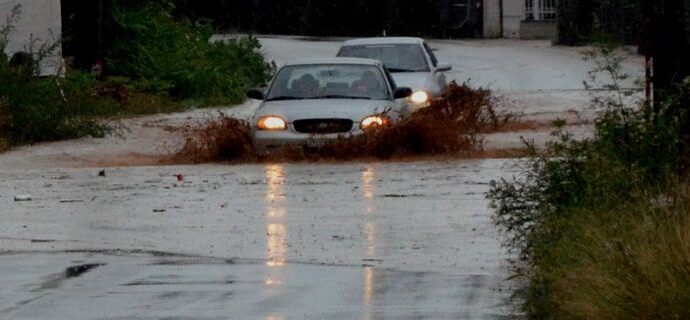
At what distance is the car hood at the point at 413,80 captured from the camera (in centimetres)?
2700

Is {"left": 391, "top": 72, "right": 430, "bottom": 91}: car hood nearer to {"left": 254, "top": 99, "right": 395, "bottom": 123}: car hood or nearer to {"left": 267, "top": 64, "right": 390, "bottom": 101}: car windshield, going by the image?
{"left": 267, "top": 64, "right": 390, "bottom": 101}: car windshield

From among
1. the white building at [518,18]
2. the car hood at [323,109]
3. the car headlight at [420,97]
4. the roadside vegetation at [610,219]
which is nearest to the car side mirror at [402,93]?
the car hood at [323,109]

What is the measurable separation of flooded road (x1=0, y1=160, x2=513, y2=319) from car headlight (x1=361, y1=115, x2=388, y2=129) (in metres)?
0.75

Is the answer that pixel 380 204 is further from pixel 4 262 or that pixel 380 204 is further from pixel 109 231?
pixel 4 262

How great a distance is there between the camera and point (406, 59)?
94.1 ft

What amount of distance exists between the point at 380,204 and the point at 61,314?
6.66m

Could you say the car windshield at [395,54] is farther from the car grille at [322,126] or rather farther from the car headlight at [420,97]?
the car grille at [322,126]

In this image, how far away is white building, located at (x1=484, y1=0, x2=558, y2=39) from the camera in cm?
6875

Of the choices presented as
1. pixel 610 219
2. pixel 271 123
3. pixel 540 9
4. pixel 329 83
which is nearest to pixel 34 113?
pixel 329 83

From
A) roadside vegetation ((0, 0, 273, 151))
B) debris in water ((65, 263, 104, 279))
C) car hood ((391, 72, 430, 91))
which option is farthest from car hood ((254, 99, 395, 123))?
debris in water ((65, 263, 104, 279))

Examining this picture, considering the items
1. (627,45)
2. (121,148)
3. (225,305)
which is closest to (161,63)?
(121,148)

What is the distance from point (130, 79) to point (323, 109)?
1748 centimetres

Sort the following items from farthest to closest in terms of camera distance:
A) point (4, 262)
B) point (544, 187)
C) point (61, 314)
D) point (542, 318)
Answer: point (4, 262) → point (544, 187) → point (61, 314) → point (542, 318)

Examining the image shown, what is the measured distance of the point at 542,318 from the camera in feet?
32.4
